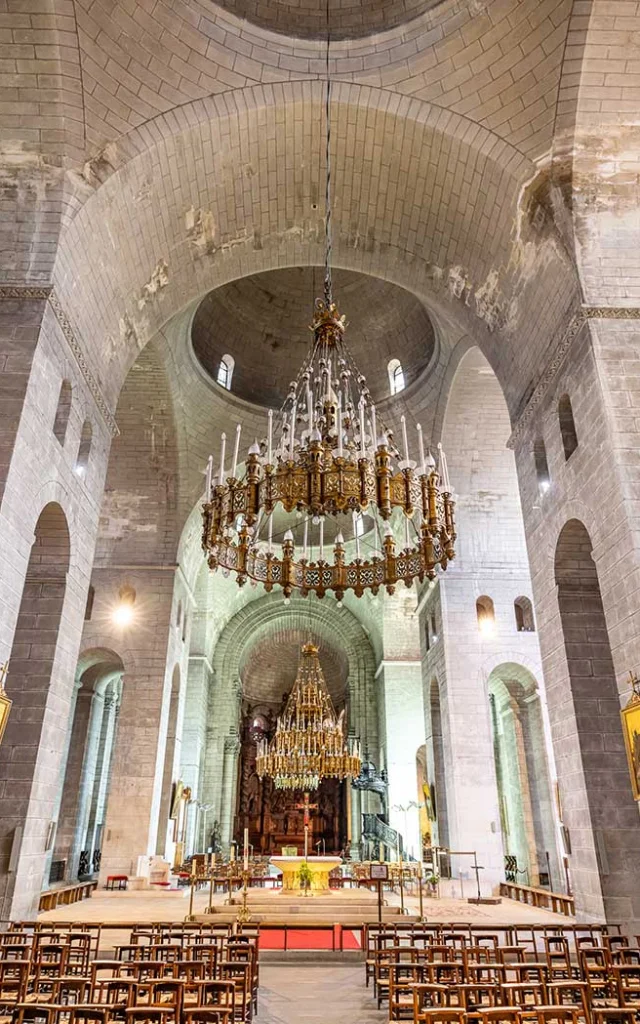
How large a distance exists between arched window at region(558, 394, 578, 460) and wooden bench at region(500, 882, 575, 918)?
684 centimetres

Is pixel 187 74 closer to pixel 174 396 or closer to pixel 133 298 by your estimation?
pixel 133 298

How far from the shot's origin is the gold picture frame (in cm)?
707

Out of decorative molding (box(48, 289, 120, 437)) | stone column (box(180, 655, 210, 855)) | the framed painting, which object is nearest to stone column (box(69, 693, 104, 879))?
stone column (box(180, 655, 210, 855))

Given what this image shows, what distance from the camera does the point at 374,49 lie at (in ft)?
34.1

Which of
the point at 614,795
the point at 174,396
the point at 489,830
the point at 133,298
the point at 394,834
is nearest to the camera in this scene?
the point at 614,795

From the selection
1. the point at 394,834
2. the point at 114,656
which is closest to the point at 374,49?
the point at 114,656

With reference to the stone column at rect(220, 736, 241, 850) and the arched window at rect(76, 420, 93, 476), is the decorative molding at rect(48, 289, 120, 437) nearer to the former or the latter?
the arched window at rect(76, 420, 93, 476)

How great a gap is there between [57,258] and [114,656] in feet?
37.2

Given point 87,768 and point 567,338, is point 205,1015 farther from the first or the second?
point 87,768

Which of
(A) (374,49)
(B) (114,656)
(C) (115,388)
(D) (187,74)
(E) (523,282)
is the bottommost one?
(B) (114,656)

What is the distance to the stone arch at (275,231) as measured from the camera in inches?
390

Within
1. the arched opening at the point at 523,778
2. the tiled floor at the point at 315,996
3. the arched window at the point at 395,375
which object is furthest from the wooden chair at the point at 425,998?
the arched window at the point at 395,375

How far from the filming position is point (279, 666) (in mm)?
31766

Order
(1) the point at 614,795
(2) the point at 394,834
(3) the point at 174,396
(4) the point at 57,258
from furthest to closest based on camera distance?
(2) the point at 394,834, (3) the point at 174,396, (4) the point at 57,258, (1) the point at 614,795
